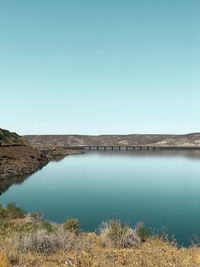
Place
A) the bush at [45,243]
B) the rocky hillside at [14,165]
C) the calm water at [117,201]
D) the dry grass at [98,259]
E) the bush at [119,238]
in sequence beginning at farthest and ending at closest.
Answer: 1. the rocky hillside at [14,165]
2. the calm water at [117,201]
3. the bush at [119,238]
4. the bush at [45,243]
5. the dry grass at [98,259]

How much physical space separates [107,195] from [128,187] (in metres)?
6.30

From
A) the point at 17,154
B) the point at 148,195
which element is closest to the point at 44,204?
the point at 148,195

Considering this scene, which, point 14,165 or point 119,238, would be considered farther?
point 14,165

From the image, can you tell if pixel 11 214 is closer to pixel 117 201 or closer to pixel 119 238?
pixel 119 238

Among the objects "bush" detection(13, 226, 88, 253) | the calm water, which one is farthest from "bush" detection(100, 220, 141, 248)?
the calm water

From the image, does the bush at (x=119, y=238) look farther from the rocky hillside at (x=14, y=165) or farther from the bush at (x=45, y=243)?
the rocky hillside at (x=14, y=165)

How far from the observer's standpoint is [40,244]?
988cm

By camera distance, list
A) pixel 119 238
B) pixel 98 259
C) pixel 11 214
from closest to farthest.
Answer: pixel 98 259 → pixel 119 238 → pixel 11 214

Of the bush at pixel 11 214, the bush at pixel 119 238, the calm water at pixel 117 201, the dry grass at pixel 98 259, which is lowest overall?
the calm water at pixel 117 201

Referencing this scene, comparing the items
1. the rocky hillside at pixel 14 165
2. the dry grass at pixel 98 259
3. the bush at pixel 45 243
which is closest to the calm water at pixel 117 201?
the rocky hillside at pixel 14 165

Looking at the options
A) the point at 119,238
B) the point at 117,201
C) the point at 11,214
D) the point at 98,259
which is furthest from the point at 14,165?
the point at 98,259

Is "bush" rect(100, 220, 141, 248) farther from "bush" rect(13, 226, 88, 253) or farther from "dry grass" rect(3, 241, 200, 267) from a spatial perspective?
"dry grass" rect(3, 241, 200, 267)

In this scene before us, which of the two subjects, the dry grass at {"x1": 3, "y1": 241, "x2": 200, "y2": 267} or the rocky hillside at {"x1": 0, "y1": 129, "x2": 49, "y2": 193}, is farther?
the rocky hillside at {"x1": 0, "y1": 129, "x2": 49, "y2": 193}

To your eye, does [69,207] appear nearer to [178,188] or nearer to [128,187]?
[128,187]
